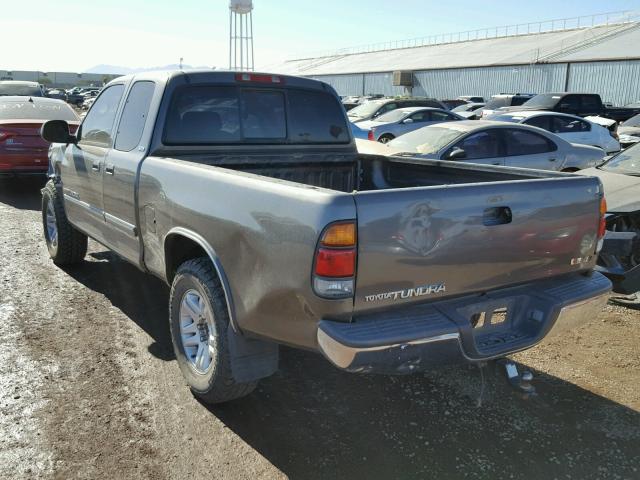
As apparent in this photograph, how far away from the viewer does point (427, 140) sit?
31.8 ft

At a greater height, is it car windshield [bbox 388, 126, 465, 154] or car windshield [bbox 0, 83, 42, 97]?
car windshield [bbox 0, 83, 42, 97]

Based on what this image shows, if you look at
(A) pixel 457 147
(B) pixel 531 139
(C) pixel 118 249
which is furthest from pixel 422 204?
(B) pixel 531 139

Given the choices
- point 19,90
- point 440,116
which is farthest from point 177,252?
point 19,90

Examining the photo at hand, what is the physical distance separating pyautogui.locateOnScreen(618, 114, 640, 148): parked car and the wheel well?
14.9 metres

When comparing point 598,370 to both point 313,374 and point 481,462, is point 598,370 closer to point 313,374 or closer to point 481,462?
point 481,462

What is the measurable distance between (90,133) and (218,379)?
2975mm

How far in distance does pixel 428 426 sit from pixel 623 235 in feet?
9.79

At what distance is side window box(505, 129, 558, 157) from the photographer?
9578 mm

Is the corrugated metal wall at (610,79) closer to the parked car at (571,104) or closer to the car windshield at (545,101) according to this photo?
the parked car at (571,104)

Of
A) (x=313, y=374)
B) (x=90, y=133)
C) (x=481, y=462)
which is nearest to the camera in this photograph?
(x=481, y=462)

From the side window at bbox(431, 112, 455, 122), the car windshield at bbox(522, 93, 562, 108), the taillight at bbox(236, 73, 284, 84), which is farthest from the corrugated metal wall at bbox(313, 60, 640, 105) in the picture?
the taillight at bbox(236, 73, 284, 84)

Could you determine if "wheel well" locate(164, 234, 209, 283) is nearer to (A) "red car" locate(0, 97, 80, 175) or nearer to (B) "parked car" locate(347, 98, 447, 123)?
(A) "red car" locate(0, 97, 80, 175)

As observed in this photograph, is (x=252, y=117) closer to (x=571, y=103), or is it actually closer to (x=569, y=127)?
(x=569, y=127)

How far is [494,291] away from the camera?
3154mm
